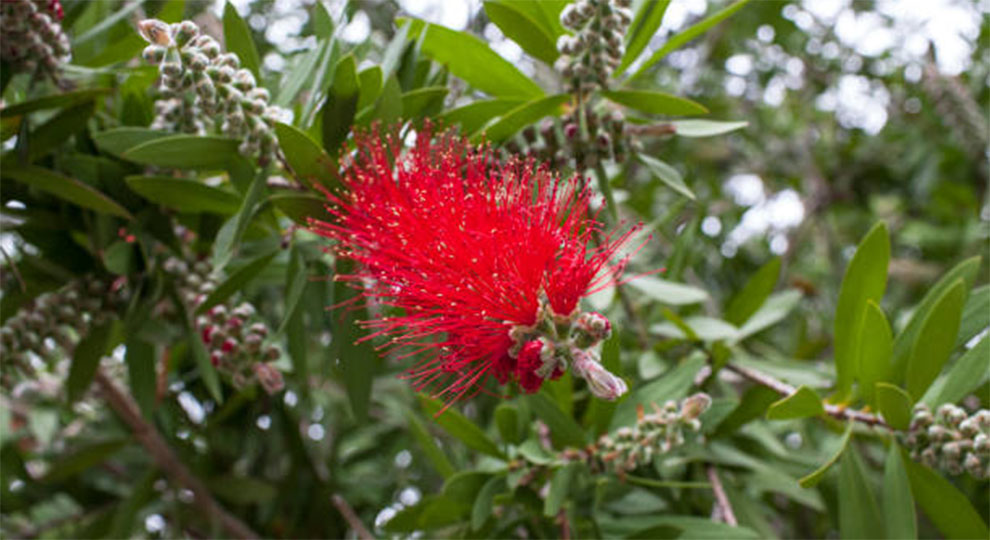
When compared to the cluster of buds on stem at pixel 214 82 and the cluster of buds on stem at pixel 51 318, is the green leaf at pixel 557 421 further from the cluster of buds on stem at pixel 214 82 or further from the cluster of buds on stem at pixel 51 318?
the cluster of buds on stem at pixel 51 318

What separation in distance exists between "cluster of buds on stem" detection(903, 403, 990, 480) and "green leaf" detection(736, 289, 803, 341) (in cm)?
47

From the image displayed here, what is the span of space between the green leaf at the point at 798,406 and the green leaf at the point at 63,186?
108 centimetres

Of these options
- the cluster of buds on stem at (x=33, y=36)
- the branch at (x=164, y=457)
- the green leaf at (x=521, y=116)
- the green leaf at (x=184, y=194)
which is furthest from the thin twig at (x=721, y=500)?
the cluster of buds on stem at (x=33, y=36)

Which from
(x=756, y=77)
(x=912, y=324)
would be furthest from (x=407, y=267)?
(x=756, y=77)

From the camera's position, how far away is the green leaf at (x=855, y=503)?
5.20 feet

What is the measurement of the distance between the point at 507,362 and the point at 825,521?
1.48 metres

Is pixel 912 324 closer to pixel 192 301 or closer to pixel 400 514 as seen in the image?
pixel 400 514

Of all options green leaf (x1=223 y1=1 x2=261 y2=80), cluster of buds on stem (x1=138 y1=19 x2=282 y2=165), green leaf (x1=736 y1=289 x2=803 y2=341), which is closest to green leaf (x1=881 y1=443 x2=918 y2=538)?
green leaf (x1=736 y1=289 x2=803 y2=341)

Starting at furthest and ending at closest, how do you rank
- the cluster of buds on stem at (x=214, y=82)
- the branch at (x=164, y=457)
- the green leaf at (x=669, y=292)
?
the branch at (x=164, y=457)
the green leaf at (x=669, y=292)
the cluster of buds on stem at (x=214, y=82)

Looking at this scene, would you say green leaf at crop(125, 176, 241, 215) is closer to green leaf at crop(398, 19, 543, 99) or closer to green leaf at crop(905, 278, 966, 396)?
green leaf at crop(398, 19, 543, 99)

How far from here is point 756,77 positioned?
13.5 feet

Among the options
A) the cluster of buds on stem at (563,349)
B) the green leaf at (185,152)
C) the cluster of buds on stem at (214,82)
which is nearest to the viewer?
the cluster of buds on stem at (563,349)

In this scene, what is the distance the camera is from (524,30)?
61.6 inches

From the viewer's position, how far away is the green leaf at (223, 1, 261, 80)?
1.51m
